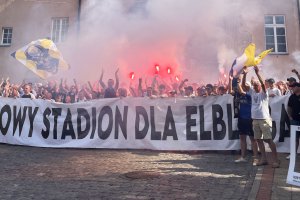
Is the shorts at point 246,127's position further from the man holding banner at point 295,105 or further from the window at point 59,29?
the window at point 59,29

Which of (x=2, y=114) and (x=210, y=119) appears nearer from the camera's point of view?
(x=210, y=119)

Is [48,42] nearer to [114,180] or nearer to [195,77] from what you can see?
[114,180]

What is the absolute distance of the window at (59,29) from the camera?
17.2 meters

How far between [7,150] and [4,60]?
1121 cm

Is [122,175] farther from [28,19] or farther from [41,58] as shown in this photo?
[28,19]

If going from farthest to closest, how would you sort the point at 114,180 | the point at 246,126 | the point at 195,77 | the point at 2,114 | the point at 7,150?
the point at 195,77 < the point at 2,114 < the point at 7,150 < the point at 246,126 < the point at 114,180

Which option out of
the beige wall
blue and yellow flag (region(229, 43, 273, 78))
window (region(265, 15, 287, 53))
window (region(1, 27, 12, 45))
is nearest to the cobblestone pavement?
blue and yellow flag (region(229, 43, 273, 78))

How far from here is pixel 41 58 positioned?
8.71 metres

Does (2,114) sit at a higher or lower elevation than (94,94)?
lower

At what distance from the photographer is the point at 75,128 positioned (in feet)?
25.5

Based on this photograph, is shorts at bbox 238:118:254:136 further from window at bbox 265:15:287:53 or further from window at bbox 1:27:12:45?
window at bbox 1:27:12:45

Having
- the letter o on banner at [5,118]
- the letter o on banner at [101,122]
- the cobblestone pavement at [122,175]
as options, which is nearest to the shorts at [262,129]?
the cobblestone pavement at [122,175]

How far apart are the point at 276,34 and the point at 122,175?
41.3 feet

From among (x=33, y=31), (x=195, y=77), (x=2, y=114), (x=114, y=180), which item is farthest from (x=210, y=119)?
(x=33, y=31)
